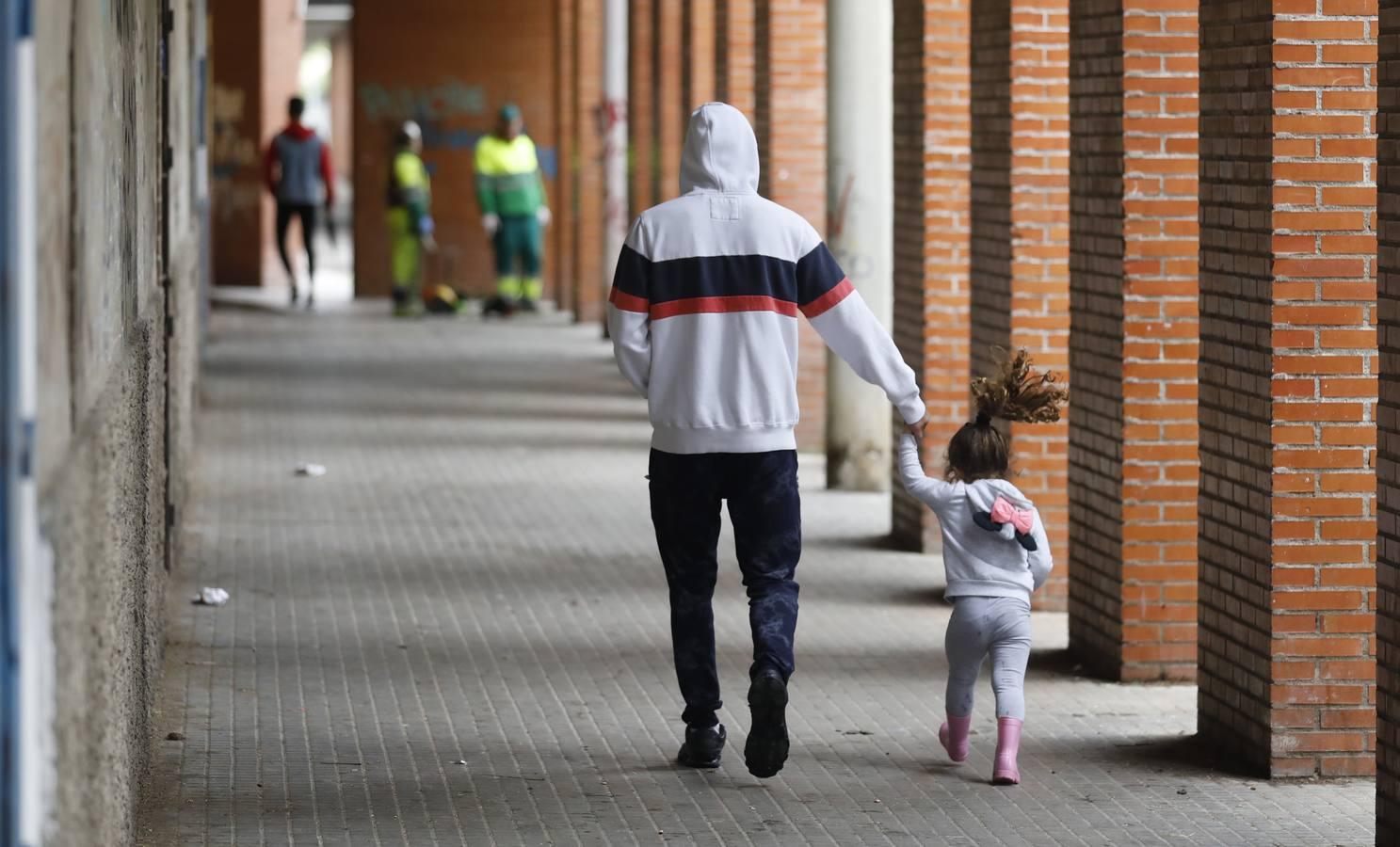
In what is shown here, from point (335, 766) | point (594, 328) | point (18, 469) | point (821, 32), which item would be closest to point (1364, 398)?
point (335, 766)

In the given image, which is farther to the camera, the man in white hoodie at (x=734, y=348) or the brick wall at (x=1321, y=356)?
the brick wall at (x=1321, y=356)

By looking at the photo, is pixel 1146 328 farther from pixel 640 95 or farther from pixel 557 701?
pixel 640 95

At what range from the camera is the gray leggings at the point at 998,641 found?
21.5ft

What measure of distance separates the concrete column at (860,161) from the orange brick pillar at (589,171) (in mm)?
11428

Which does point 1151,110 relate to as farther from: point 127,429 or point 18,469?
point 18,469

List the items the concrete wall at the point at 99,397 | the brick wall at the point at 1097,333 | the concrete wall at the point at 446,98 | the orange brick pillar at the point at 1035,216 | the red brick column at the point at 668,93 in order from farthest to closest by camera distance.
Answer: the concrete wall at the point at 446,98
the red brick column at the point at 668,93
the orange brick pillar at the point at 1035,216
the brick wall at the point at 1097,333
the concrete wall at the point at 99,397

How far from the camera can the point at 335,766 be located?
672 cm

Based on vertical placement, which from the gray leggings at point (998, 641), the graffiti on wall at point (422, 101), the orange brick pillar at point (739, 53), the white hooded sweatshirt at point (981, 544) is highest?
the graffiti on wall at point (422, 101)

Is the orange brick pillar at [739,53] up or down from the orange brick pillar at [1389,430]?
up

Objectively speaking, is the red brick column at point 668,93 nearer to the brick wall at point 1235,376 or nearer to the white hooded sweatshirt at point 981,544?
the brick wall at point 1235,376

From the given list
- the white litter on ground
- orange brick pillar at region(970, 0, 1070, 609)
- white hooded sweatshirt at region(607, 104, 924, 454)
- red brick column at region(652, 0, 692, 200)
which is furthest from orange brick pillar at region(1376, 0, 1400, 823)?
red brick column at region(652, 0, 692, 200)

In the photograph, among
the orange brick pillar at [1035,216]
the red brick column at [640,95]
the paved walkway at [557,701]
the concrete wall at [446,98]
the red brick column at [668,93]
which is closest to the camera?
the paved walkway at [557,701]

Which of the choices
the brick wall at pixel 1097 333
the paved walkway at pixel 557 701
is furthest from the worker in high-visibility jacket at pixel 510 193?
the brick wall at pixel 1097 333

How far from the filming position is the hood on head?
21.2 ft
